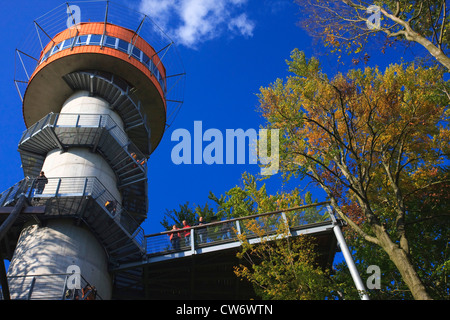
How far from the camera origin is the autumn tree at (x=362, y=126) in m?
14.7

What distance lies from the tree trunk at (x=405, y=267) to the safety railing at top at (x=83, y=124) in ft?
41.4

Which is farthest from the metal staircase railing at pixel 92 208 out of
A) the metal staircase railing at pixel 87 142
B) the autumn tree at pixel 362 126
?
the autumn tree at pixel 362 126

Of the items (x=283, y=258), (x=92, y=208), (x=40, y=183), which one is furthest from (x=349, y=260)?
(x=40, y=183)

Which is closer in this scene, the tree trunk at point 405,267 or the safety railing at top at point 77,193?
the tree trunk at point 405,267

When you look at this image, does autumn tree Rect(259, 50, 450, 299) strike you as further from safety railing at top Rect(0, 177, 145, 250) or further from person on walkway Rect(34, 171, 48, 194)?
person on walkway Rect(34, 171, 48, 194)

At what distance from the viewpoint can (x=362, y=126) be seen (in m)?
14.5

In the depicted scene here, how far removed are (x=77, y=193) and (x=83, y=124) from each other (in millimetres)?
5188

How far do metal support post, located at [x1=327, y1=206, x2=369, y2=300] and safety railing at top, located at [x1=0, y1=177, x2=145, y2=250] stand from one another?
27.5 feet

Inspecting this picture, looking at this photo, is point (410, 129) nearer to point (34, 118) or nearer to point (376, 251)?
point (376, 251)

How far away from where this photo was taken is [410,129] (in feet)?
47.6

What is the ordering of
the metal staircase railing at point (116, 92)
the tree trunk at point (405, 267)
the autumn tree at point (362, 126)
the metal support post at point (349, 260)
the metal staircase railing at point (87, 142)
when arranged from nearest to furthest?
the tree trunk at point (405, 267)
the metal support post at point (349, 260)
the autumn tree at point (362, 126)
the metal staircase railing at point (87, 142)
the metal staircase railing at point (116, 92)

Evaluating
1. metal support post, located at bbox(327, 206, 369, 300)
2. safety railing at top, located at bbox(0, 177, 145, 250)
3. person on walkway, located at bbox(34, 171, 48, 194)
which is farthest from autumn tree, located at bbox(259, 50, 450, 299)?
person on walkway, located at bbox(34, 171, 48, 194)

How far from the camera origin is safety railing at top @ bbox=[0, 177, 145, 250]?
1587cm

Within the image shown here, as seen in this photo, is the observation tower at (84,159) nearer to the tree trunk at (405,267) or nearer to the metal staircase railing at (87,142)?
the metal staircase railing at (87,142)
